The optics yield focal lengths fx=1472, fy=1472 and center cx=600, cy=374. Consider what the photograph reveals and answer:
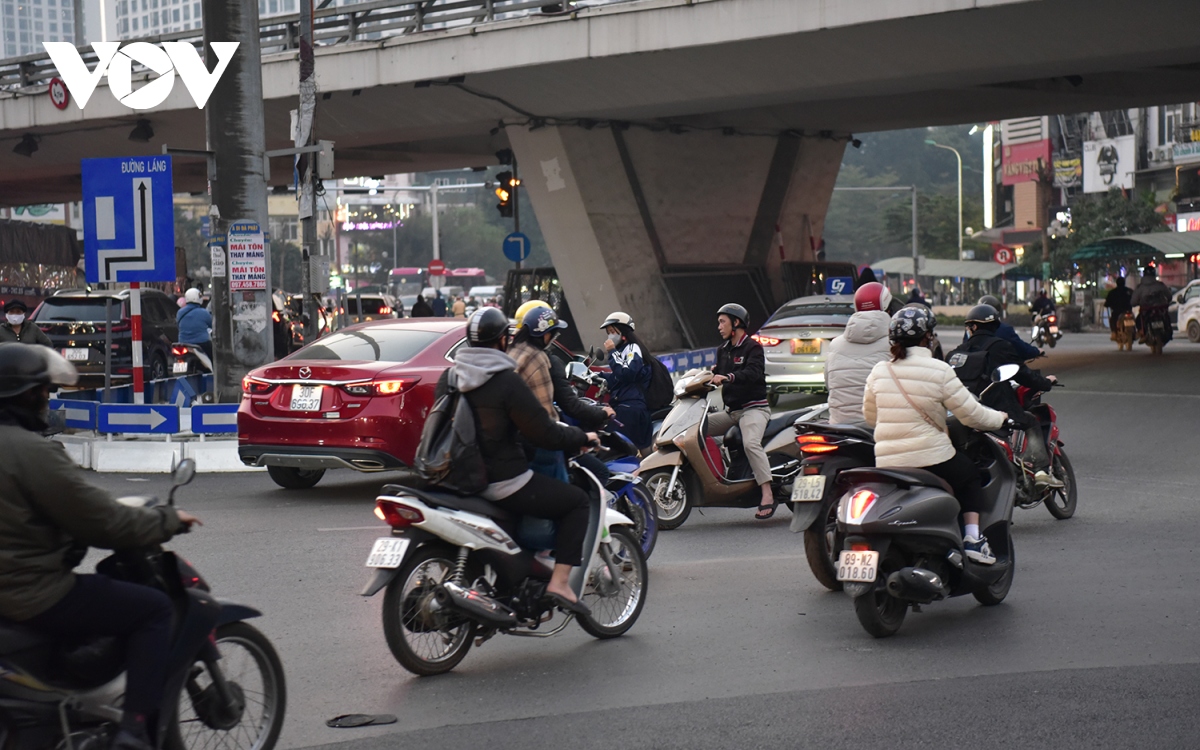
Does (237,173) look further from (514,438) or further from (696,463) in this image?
(514,438)

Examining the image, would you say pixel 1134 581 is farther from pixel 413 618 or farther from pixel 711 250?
pixel 711 250

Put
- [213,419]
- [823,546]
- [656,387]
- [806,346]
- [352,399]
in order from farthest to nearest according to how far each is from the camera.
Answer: [806,346]
[213,419]
[352,399]
[656,387]
[823,546]

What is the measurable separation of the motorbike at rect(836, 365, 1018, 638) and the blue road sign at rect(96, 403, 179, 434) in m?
9.50

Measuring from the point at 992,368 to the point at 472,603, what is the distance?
556 centimetres

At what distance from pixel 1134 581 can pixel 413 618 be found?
4386mm

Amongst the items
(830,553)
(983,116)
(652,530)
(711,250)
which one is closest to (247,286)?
(652,530)

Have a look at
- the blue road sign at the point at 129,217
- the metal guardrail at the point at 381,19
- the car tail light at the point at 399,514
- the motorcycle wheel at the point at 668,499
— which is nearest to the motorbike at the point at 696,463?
the motorcycle wheel at the point at 668,499

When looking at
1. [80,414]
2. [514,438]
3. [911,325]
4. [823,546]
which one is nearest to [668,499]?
[823,546]

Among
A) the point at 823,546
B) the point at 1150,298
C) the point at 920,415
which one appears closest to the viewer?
the point at 920,415

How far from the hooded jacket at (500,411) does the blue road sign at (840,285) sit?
19.6m

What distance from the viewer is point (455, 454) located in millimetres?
6340

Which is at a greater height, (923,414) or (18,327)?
(18,327)

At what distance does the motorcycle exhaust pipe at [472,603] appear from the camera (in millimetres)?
6246

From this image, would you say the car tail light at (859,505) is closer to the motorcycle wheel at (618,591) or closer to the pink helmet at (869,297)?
the motorcycle wheel at (618,591)
